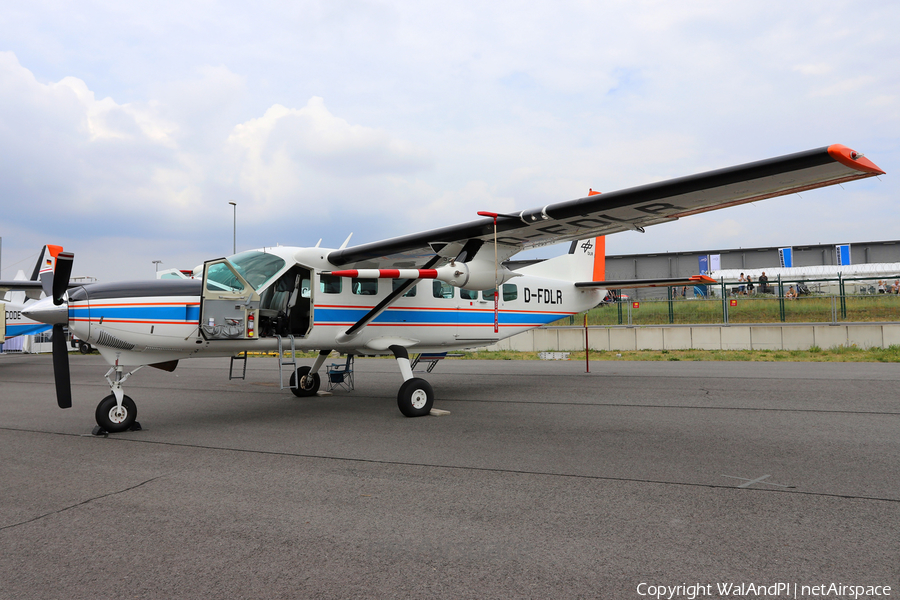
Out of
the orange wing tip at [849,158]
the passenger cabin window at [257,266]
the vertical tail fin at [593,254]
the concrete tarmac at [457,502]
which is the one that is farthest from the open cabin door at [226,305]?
the vertical tail fin at [593,254]

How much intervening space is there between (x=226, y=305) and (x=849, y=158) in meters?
7.72

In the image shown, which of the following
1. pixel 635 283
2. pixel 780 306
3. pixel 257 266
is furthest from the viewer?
pixel 780 306

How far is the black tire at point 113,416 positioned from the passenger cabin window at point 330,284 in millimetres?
3296

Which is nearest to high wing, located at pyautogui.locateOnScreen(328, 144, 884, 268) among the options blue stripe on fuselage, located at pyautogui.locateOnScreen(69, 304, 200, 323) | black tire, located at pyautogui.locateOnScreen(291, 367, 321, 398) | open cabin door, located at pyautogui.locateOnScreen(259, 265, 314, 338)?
open cabin door, located at pyautogui.locateOnScreen(259, 265, 314, 338)

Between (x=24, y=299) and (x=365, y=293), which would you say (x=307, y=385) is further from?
(x=24, y=299)

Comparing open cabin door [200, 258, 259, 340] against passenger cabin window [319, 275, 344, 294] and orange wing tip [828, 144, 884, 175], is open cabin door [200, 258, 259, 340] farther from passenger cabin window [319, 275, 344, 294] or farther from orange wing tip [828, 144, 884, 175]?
orange wing tip [828, 144, 884, 175]

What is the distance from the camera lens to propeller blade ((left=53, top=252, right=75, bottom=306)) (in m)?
6.68

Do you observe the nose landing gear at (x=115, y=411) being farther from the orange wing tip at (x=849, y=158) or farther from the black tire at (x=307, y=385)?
the orange wing tip at (x=849, y=158)

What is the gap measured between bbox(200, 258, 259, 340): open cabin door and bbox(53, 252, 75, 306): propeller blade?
1.60 m

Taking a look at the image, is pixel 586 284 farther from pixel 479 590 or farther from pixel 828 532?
pixel 479 590

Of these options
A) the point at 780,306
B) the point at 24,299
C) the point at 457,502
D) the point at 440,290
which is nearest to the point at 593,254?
the point at 440,290

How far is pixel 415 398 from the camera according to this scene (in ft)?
29.0

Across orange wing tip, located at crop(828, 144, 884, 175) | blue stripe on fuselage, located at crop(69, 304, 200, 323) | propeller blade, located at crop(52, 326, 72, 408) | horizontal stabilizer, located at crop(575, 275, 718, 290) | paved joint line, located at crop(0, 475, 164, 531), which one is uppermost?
orange wing tip, located at crop(828, 144, 884, 175)

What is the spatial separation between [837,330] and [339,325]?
65.4ft
